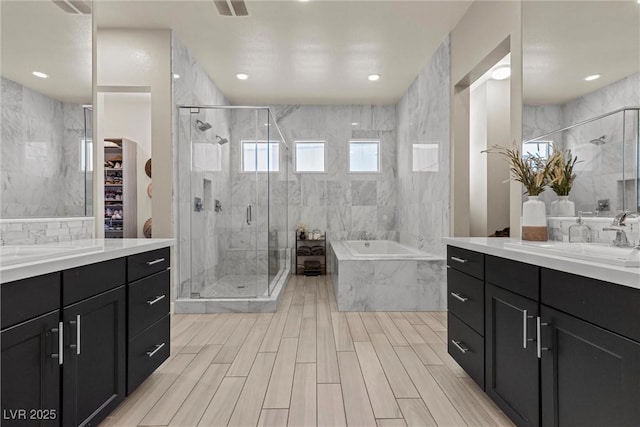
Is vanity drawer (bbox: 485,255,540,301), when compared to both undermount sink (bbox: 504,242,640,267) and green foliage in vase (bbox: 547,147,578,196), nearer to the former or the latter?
undermount sink (bbox: 504,242,640,267)

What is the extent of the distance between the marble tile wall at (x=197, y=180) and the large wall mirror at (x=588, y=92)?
311 cm

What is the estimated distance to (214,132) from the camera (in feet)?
13.2

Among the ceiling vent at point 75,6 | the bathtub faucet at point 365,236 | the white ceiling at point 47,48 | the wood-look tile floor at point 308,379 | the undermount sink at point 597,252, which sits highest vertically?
the ceiling vent at point 75,6

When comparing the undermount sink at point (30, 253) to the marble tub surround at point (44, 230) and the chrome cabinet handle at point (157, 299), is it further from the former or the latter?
the chrome cabinet handle at point (157, 299)

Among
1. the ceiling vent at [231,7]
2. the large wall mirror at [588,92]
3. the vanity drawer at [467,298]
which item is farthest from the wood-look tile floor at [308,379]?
the ceiling vent at [231,7]

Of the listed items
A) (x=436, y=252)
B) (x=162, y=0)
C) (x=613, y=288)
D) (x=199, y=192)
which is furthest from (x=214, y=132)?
A: (x=613, y=288)

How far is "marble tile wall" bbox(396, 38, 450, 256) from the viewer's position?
3584 millimetres

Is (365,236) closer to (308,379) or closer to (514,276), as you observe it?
(308,379)

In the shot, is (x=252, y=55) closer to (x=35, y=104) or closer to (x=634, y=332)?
(x=35, y=104)

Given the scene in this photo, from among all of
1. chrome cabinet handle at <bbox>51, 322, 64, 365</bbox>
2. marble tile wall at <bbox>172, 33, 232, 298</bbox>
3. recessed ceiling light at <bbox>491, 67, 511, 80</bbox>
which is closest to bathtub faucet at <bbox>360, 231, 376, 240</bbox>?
marble tile wall at <bbox>172, 33, 232, 298</bbox>

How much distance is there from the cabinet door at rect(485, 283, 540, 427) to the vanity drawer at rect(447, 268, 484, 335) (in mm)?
67

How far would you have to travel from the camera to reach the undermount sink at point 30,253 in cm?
117

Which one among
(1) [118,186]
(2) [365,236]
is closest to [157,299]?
(1) [118,186]

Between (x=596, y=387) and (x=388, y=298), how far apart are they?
2534 mm
